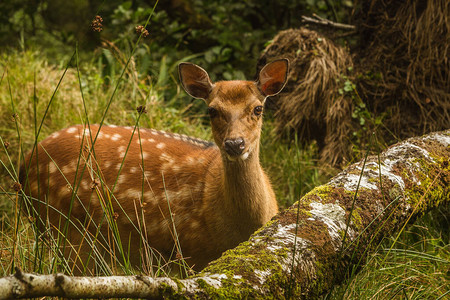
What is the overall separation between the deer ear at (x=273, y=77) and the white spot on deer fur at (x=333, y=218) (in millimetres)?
1431

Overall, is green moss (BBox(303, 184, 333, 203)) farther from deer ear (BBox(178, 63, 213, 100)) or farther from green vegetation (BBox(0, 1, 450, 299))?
deer ear (BBox(178, 63, 213, 100))

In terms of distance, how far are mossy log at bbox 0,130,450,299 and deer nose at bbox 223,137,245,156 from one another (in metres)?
0.66

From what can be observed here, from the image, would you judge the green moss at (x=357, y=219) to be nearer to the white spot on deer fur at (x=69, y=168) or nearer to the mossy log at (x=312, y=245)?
the mossy log at (x=312, y=245)

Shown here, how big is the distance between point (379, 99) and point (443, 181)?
2.25 meters

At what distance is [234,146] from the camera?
10.4 feet

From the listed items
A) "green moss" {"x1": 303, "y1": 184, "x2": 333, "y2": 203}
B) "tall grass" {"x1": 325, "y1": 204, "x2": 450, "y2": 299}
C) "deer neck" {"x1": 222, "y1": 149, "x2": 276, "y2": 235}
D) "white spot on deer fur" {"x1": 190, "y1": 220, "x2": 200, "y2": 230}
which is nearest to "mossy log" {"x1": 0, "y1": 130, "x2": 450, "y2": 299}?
"green moss" {"x1": 303, "y1": 184, "x2": 333, "y2": 203}

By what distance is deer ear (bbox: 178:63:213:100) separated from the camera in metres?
3.77

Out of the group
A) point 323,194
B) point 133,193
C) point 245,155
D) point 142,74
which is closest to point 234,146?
point 245,155

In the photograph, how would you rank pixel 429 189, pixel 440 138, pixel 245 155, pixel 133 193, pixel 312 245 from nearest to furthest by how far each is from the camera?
pixel 312 245, pixel 429 189, pixel 245 155, pixel 440 138, pixel 133 193

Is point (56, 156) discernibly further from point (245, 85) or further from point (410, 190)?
point (410, 190)

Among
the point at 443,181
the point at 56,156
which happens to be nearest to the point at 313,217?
the point at 443,181

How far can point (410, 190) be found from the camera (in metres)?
2.85

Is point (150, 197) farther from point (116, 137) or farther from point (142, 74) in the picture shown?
point (142, 74)

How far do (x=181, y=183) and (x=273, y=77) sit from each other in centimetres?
105
